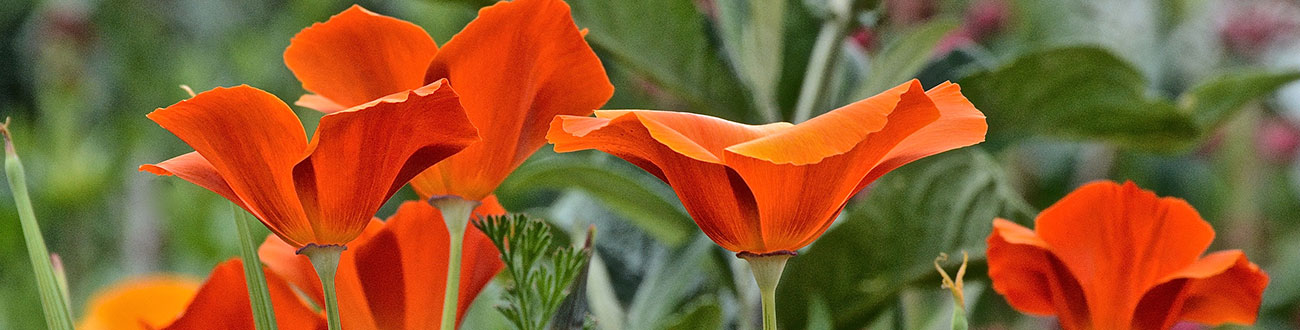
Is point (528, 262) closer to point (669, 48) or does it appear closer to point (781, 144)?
point (781, 144)

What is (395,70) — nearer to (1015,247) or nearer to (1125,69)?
(1015,247)

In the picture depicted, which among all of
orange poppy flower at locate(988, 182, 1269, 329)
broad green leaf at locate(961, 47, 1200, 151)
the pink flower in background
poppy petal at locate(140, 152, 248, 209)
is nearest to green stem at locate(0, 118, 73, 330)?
poppy petal at locate(140, 152, 248, 209)

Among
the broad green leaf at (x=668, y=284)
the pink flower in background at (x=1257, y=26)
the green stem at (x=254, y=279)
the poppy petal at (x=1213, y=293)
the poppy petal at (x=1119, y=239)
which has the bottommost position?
the pink flower in background at (x=1257, y=26)

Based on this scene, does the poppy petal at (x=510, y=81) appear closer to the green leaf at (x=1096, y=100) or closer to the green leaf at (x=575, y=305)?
the green leaf at (x=575, y=305)

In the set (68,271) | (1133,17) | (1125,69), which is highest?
(1125,69)

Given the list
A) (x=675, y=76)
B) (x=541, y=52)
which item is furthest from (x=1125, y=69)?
(x=541, y=52)

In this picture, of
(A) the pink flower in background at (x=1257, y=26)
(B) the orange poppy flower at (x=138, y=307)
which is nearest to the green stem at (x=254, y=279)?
(B) the orange poppy flower at (x=138, y=307)

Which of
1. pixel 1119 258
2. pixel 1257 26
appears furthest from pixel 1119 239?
pixel 1257 26
